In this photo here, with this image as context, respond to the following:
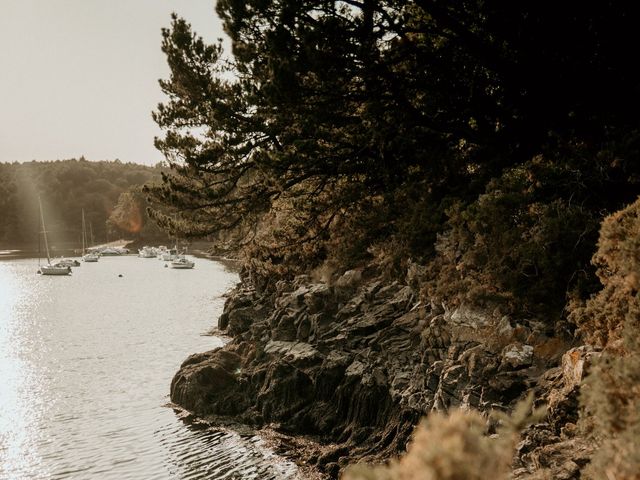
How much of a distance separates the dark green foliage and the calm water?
Answer: 7.02 metres

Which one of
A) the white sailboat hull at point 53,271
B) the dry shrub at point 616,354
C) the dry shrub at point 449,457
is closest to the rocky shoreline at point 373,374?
the dry shrub at point 616,354

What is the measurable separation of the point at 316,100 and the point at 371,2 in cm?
274

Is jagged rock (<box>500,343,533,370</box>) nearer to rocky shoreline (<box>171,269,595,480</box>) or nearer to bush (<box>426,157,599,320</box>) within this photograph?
rocky shoreline (<box>171,269,595,480</box>)

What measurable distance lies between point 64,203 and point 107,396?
164 meters

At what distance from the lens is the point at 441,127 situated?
13414 mm

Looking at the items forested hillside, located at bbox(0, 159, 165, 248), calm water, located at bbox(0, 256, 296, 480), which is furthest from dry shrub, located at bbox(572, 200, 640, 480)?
forested hillside, located at bbox(0, 159, 165, 248)

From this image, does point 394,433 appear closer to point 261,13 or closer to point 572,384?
point 572,384

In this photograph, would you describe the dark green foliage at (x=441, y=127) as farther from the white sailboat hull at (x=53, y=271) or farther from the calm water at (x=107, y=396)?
the white sailboat hull at (x=53, y=271)

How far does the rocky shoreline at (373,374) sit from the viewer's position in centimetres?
836

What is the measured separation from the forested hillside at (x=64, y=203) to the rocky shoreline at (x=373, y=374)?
412ft

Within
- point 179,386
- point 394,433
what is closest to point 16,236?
point 179,386

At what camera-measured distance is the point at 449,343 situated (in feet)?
38.2

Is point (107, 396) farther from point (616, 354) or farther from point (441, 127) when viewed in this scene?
point (616, 354)

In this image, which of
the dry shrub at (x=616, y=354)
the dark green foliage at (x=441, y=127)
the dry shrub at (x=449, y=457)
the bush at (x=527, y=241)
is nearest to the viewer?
the dry shrub at (x=449, y=457)
